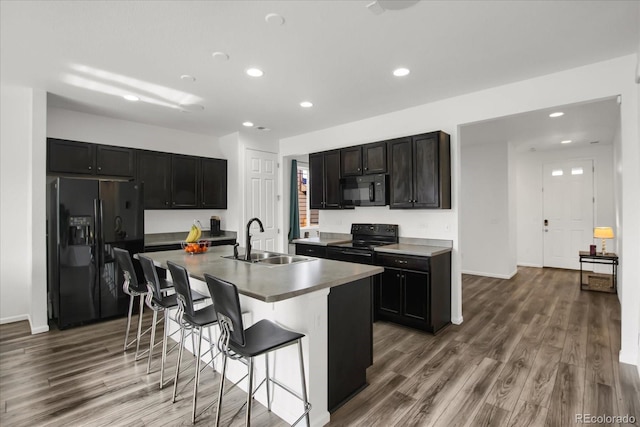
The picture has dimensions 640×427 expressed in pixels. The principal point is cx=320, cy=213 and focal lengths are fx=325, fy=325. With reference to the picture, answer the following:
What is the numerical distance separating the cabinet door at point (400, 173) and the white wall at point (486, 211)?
2.40 meters

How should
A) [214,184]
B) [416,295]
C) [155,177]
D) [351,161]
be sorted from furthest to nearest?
[214,184], [155,177], [351,161], [416,295]

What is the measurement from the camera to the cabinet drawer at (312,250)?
15.0 feet

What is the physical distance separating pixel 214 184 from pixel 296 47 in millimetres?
3446

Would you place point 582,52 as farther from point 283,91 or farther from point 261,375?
point 261,375

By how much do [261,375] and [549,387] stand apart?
2.16m

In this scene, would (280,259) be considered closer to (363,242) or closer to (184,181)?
(363,242)

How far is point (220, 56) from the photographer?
9.17ft

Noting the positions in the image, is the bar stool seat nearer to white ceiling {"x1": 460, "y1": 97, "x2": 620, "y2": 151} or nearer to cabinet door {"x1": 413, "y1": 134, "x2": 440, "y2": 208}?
cabinet door {"x1": 413, "y1": 134, "x2": 440, "y2": 208}

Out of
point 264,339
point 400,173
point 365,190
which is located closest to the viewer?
point 264,339

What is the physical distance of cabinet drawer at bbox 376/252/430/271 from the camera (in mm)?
3487

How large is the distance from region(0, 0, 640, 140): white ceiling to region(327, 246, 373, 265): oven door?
185cm

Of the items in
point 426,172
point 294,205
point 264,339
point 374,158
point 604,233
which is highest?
point 374,158

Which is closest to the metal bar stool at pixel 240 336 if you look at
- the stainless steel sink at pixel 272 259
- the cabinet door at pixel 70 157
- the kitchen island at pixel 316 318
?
the kitchen island at pixel 316 318

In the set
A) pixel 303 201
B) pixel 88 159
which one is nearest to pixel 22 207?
pixel 88 159
